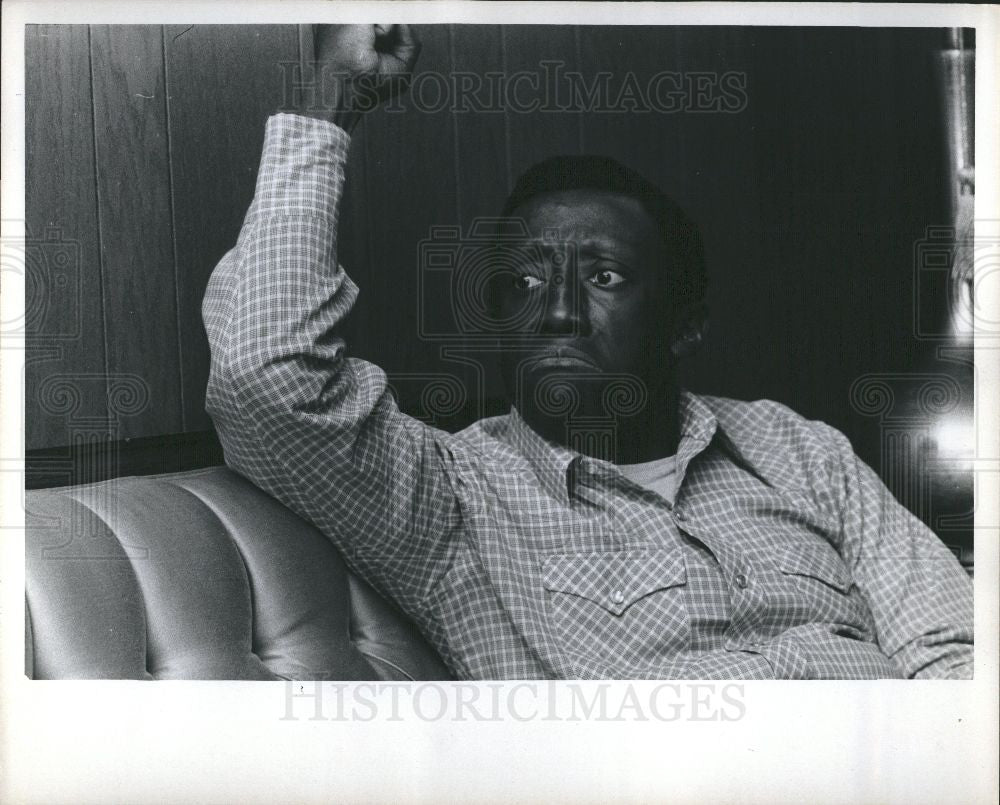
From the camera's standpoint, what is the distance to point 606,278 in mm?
1685

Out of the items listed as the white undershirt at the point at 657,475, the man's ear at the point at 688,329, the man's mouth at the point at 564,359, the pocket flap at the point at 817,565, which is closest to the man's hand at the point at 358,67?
the man's mouth at the point at 564,359

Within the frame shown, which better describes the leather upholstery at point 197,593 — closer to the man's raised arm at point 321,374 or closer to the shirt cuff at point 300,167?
the man's raised arm at point 321,374

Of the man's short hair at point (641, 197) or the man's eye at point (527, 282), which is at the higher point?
the man's short hair at point (641, 197)

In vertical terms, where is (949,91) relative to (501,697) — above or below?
above

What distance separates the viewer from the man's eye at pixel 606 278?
1.68 m

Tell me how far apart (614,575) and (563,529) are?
11 cm

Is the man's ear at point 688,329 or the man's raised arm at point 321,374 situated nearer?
the man's raised arm at point 321,374

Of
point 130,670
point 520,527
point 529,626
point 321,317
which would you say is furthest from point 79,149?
point 529,626

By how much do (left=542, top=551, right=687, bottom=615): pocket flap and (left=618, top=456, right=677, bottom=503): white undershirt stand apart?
0.10m

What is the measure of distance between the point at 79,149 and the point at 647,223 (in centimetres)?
93

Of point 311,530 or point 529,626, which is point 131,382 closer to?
point 311,530

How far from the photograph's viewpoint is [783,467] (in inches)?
69.0

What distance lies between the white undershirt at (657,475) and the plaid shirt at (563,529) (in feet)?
0.05

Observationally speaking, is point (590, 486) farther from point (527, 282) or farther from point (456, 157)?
point (456, 157)
